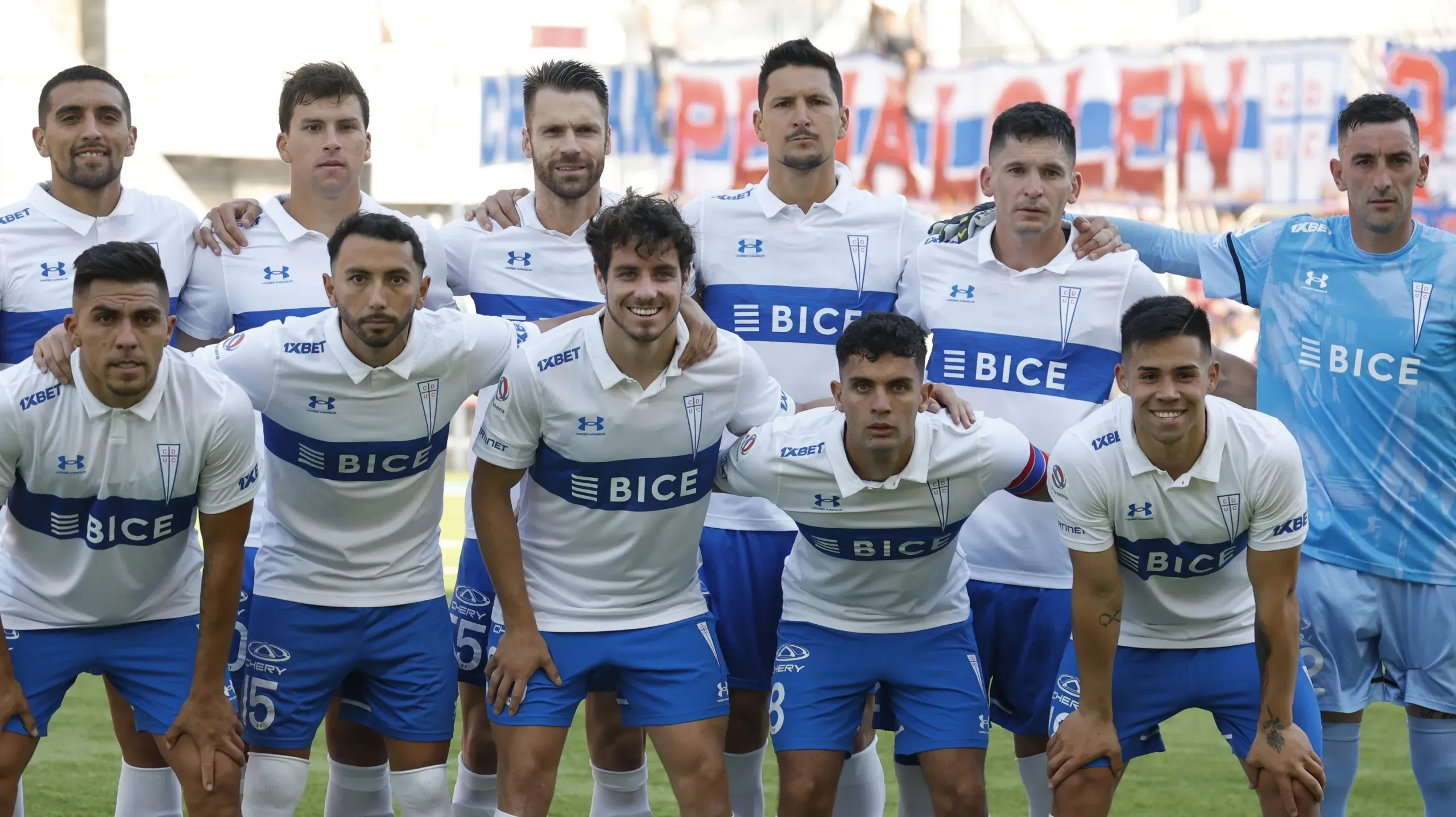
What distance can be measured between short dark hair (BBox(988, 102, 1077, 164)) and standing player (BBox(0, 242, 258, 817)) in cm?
241

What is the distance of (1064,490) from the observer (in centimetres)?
419

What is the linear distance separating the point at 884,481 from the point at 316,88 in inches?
88.2

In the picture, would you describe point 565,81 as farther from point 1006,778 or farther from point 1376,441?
point 1006,778

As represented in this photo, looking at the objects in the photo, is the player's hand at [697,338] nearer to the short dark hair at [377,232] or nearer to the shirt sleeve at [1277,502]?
the short dark hair at [377,232]

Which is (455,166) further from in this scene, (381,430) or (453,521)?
(381,430)

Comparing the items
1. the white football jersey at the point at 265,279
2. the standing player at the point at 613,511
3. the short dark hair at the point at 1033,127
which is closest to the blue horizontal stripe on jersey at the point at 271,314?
the white football jersey at the point at 265,279

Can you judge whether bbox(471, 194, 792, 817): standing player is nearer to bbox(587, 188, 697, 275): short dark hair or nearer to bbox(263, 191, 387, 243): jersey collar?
bbox(587, 188, 697, 275): short dark hair

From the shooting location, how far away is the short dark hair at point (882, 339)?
4.19m

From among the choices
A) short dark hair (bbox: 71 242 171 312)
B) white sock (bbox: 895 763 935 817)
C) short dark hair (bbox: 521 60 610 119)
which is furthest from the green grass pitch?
short dark hair (bbox: 521 60 610 119)

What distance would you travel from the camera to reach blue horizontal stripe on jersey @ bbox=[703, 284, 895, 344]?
4.86m

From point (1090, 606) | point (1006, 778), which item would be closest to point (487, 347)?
point (1090, 606)

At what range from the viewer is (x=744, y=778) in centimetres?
488

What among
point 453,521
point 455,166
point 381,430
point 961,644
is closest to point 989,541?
point 961,644

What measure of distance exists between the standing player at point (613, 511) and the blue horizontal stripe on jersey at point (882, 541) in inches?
15.6
